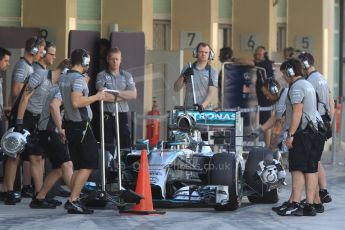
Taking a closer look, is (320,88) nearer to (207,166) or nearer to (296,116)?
(296,116)

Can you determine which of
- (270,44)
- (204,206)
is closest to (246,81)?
(270,44)

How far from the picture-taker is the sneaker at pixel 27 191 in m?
17.2

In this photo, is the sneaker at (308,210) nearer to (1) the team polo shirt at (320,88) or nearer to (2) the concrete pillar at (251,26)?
(1) the team polo shirt at (320,88)

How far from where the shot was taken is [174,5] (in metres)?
27.5

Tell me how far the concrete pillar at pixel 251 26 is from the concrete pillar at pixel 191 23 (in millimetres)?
2071

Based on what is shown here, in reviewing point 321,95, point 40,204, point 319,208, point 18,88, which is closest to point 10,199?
point 40,204

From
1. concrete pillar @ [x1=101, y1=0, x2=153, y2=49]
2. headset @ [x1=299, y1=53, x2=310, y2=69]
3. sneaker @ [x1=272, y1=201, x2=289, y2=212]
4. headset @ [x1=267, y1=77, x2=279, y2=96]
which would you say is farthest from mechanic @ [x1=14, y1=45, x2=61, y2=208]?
concrete pillar @ [x1=101, y1=0, x2=153, y2=49]

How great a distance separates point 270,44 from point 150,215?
1507cm

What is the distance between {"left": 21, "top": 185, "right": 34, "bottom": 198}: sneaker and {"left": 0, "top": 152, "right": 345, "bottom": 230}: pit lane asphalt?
0.56 meters

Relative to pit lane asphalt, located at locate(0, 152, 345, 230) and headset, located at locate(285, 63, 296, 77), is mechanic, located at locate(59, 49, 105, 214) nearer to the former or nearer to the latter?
pit lane asphalt, located at locate(0, 152, 345, 230)

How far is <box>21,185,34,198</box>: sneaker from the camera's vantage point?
676 inches

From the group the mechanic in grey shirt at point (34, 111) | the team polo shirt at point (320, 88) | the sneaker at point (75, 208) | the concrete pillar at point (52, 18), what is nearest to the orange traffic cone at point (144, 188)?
the sneaker at point (75, 208)

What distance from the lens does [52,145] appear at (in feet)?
52.4

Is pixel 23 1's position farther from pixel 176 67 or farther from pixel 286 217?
pixel 286 217
